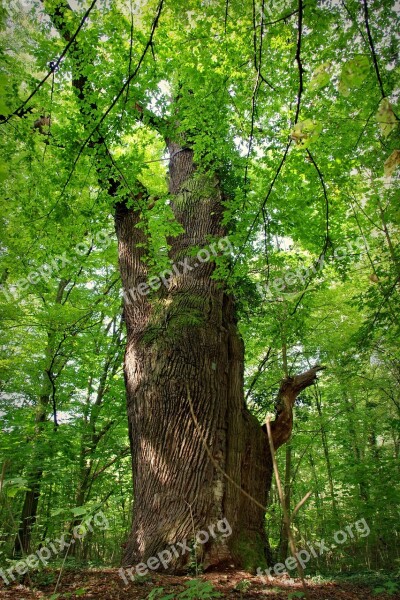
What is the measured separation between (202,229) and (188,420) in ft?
9.35

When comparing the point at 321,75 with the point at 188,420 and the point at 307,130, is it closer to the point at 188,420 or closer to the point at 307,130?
the point at 307,130

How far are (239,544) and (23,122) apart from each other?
16.5 ft

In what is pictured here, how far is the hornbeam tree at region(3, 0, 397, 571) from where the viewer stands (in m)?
3.57

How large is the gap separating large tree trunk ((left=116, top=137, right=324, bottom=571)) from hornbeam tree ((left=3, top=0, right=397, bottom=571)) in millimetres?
14

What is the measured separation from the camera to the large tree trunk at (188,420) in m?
3.48

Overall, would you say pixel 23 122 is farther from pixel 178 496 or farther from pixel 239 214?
pixel 178 496

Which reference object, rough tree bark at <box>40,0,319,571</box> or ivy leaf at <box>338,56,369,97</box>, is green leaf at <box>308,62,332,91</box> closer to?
ivy leaf at <box>338,56,369,97</box>

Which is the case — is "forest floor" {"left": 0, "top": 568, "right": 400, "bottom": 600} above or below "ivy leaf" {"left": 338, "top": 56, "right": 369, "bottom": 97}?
below

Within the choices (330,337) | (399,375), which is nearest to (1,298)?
(330,337)

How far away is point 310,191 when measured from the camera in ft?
16.5

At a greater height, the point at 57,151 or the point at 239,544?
the point at 57,151

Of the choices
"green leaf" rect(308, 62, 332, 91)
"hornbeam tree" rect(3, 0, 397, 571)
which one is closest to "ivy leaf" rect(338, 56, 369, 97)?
"green leaf" rect(308, 62, 332, 91)

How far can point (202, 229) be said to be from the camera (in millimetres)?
5527

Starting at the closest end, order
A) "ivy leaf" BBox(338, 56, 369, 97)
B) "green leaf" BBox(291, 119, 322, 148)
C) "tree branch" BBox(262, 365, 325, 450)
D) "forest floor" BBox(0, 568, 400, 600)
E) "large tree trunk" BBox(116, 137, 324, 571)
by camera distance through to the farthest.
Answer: "ivy leaf" BBox(338, 56, 369, 97), "green leaf" BBox(291, 119, 322, 148), "forest floor" BBox(0, 568, 400, 600), "large tree trunk" BBox(116, 137, 324, 571), "tree branch" BBox(262, 365, 325, 450)
